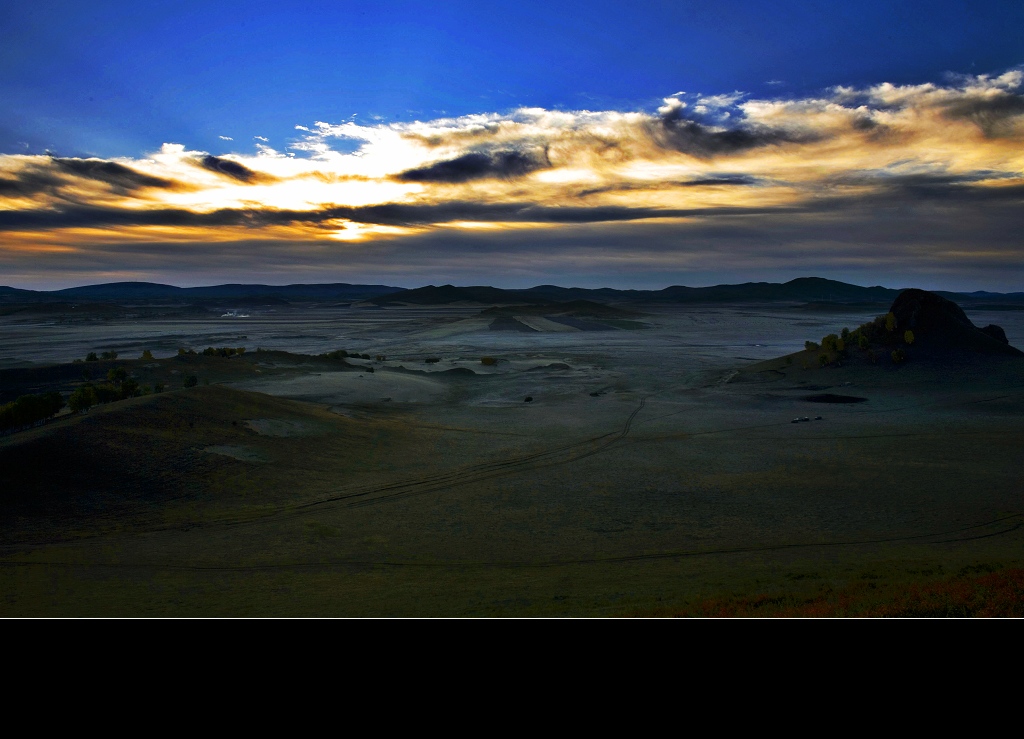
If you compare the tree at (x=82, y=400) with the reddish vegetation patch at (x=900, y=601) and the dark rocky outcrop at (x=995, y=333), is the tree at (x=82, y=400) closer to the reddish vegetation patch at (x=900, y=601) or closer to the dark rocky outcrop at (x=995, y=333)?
the reddish vegetation patch at (x=900, y=601)

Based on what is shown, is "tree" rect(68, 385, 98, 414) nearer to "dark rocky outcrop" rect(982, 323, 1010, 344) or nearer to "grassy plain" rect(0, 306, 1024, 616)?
"grassy plain" rect(0, 306, 1024, 616)

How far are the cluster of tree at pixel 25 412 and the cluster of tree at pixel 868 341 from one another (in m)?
34.9

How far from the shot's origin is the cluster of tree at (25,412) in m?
19.2

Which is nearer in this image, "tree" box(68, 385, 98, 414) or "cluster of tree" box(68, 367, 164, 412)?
"tree" box(68, 385, 98, 414)

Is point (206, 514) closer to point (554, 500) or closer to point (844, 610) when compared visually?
point (554, 500)

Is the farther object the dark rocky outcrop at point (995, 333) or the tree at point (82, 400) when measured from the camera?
the dark rocky outcrop at point (995, 333)

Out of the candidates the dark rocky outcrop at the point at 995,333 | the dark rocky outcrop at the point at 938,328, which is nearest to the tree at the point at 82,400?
the dark rocky outcrop at the point at 938,328

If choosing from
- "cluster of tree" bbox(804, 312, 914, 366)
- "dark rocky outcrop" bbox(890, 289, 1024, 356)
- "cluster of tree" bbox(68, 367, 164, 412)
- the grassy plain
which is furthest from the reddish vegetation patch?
"dark rocky outcrop" bbox(890, 289, 1024, 356)

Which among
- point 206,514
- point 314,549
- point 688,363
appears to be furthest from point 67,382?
point 688,363

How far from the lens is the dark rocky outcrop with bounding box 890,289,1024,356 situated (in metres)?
35.8

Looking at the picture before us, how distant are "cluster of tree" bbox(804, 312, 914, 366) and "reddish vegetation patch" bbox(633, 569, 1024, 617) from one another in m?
30.7

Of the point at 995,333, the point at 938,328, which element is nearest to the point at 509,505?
the point at 938,328

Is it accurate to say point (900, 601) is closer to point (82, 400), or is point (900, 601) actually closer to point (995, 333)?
point (82, 400)

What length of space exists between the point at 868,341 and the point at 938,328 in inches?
142
